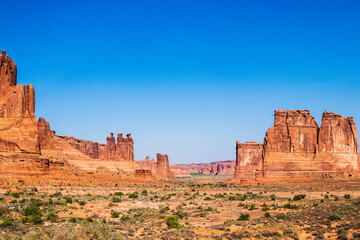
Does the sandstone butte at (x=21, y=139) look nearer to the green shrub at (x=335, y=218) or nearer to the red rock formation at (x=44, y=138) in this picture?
the red rock formation at (x=44, y=138)

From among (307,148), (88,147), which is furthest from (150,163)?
(307,148)

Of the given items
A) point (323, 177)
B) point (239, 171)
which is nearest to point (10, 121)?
point (323, 177)

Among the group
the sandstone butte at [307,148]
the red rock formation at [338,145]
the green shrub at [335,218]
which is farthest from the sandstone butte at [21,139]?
the red rock formation at [338,145]

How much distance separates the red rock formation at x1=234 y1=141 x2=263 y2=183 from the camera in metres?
108

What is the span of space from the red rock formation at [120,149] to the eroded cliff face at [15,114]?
72.8 meters

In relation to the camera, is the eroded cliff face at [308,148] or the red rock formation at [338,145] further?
the eroded cliff face at [308,148]

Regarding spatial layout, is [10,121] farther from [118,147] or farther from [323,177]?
[118,147]

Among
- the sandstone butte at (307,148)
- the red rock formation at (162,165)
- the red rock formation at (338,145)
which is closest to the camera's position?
the sandstone butte at (307,148)

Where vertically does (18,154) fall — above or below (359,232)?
above

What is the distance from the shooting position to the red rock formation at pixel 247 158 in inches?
4267

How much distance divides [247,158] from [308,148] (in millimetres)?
36241

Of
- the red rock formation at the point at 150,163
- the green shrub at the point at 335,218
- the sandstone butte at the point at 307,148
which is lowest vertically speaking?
the red rock formation at the point at 150,163

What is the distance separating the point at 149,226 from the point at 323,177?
55.4m

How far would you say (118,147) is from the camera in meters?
122
